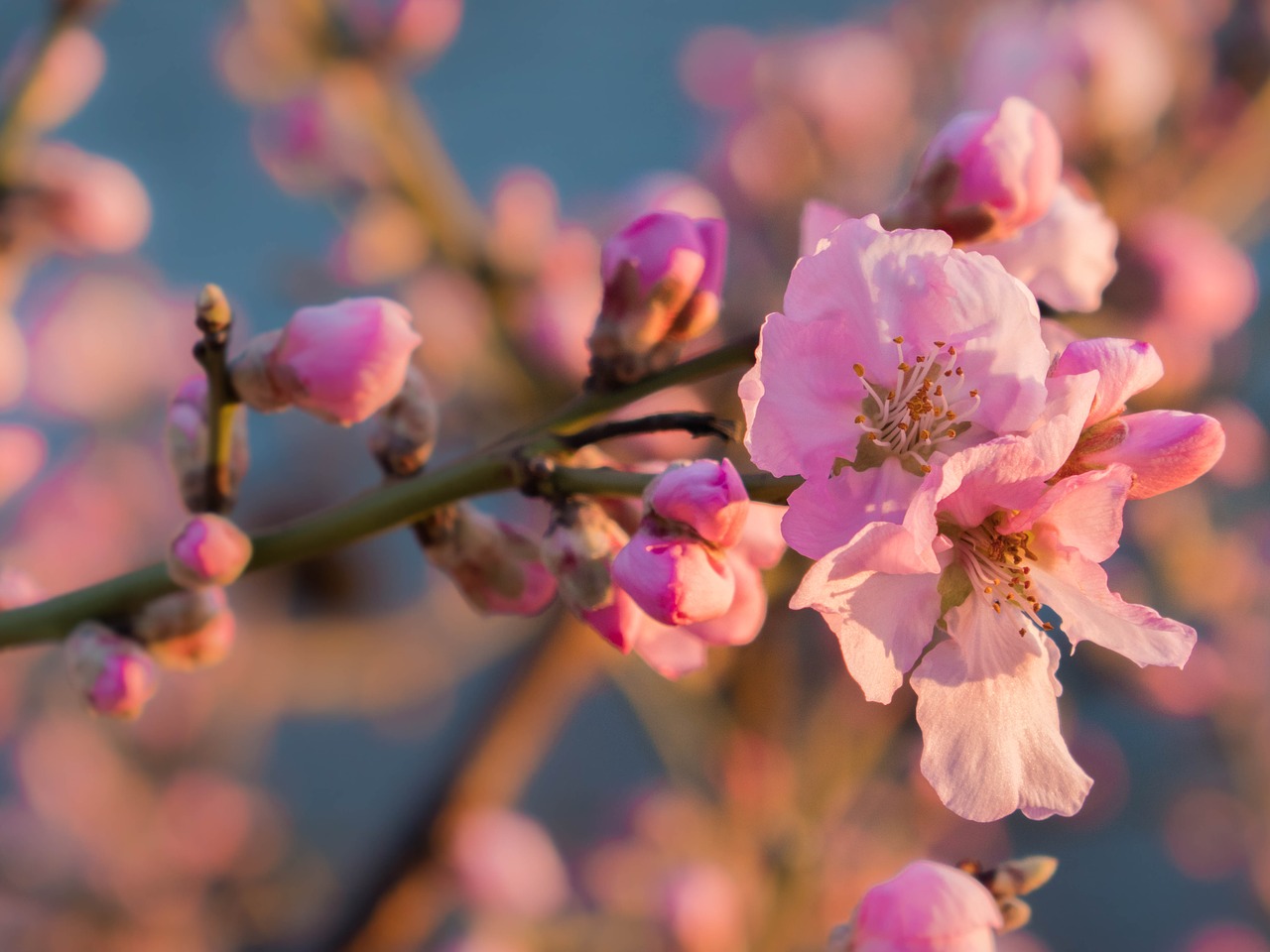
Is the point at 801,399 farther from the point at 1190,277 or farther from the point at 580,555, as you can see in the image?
the point at 1190,277

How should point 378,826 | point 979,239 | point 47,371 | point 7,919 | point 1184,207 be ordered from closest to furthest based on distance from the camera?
1. point 979,239
2. point 1184,207
3. point 7,919
4. point 47,371
5. point 378,826

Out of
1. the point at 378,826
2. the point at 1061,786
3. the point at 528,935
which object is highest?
the point at 1061,786

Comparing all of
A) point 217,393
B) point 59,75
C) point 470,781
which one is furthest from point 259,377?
point 470,781

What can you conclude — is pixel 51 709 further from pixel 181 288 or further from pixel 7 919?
pixel 181 288

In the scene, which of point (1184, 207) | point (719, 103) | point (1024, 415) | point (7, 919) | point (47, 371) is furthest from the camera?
point (719, 103)

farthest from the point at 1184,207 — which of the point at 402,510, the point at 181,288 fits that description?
the point at 181,288

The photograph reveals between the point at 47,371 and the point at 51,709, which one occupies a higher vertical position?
the point at 47,371

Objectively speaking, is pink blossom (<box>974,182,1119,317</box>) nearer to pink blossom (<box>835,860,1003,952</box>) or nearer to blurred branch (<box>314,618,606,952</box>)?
pink blossom (<box>835,860,1003,952</box>)
